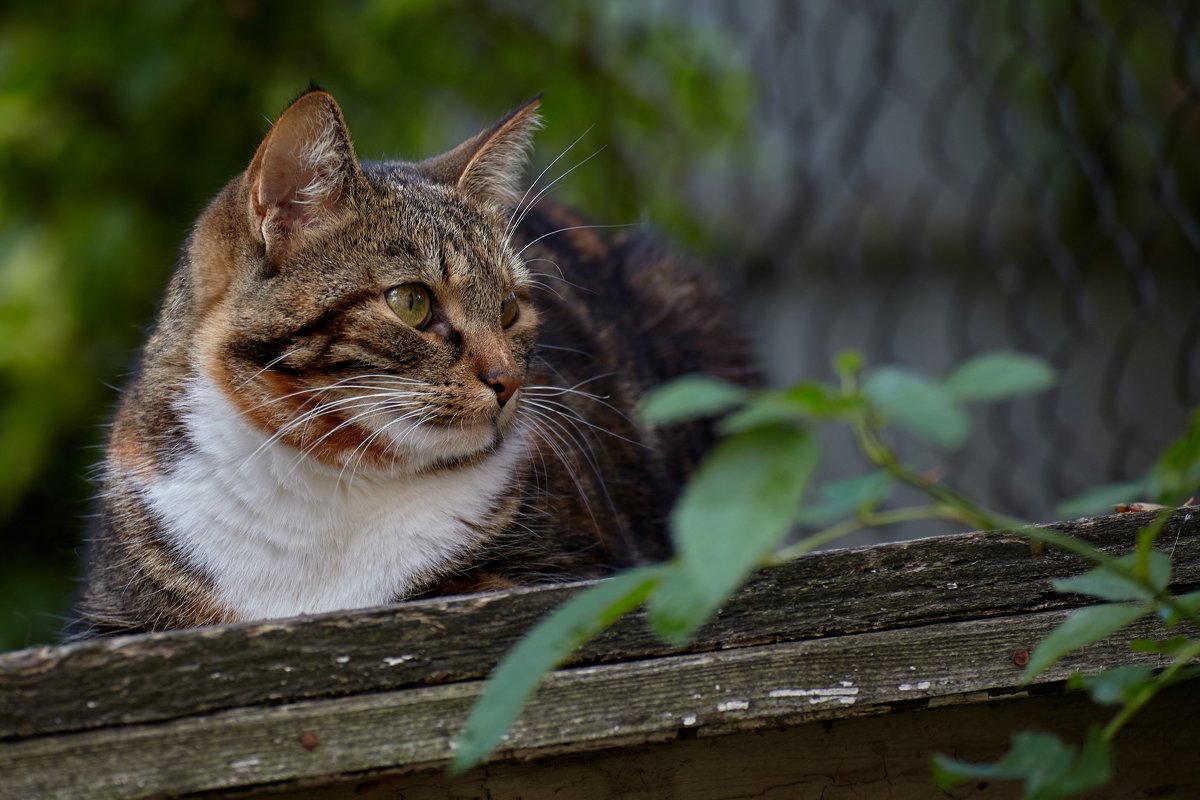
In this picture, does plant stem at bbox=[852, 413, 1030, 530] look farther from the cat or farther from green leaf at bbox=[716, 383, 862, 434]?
the cat

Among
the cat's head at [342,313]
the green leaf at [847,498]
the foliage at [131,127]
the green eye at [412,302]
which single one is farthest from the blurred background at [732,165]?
the green leaf at [847,498]

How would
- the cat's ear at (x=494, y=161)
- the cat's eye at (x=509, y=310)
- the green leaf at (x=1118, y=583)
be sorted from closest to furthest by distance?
the green leaf at (x=1118, y=583) < the cat's eye at (x=509, y=310) < the cat's ear at (x=494, y=161)

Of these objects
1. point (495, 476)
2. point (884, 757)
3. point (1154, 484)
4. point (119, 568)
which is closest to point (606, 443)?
point (495, 476)

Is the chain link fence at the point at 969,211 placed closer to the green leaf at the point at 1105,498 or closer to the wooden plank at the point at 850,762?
the wooden plank at the point at 850,762

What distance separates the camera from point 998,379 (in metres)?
0.70

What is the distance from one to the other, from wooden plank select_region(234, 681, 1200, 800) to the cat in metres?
0.57

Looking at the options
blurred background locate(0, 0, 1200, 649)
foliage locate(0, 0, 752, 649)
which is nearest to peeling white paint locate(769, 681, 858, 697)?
blurred background locate(0, 0, 1200, 649)

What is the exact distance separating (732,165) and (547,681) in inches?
130

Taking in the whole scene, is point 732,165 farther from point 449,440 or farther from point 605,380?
point 449,440

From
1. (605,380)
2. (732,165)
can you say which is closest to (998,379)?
(605,380)

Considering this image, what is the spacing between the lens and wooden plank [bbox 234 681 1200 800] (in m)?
1.19

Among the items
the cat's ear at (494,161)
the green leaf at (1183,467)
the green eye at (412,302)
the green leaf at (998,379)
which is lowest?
the green leaf at (1183,467)

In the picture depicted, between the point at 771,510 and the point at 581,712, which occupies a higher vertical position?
the point at 771,510

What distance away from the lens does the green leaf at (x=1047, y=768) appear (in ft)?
2.57
